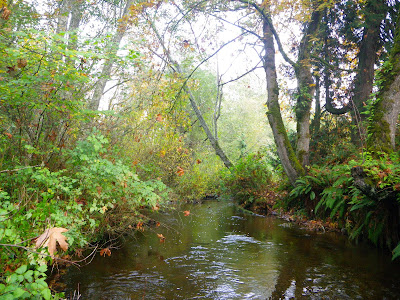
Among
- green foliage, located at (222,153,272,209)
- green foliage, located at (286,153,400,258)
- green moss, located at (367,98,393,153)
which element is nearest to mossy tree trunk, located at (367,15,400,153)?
green moss, located at (367,98,393,153)

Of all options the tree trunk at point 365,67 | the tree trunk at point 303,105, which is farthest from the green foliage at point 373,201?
the tree trunk at point 365,67

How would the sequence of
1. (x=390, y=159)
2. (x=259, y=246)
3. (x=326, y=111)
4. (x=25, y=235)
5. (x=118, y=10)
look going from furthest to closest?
1. (x=326, y=111)
2. (x=118, y=10)
3. (x=259, y=246)
4. (x=390, y=159)
5. (x=25, y=235)

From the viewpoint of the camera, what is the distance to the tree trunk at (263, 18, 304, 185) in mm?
10773

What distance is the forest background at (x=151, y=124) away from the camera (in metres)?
4.68

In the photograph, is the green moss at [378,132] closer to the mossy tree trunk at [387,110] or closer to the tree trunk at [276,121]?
the mossy tree trunk at [387,110]

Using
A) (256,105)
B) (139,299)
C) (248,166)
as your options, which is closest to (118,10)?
(248,166)

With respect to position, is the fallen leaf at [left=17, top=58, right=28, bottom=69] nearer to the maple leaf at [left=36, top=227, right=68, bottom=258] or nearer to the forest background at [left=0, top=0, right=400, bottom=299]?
the forest background at [left=0, top=0, right=400, bottom=299]

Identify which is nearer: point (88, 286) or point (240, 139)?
point (88, 286)

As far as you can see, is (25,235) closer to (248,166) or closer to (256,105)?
(248,166)

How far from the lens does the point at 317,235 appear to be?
27.4 feet

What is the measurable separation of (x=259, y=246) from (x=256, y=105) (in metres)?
33.6

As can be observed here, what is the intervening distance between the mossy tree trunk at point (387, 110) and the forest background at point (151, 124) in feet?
0.09

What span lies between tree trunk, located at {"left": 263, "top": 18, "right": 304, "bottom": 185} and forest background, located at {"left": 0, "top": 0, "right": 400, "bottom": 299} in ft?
0.14

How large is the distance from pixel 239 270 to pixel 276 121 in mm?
6705
